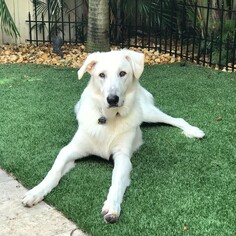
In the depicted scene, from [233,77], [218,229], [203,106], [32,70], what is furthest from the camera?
[32,70]

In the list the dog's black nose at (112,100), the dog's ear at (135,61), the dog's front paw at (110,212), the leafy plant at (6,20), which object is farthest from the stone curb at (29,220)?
the leafy plant at (6,20)

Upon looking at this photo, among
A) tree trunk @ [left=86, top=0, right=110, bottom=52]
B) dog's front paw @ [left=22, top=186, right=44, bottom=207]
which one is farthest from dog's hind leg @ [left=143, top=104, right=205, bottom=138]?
tree trunk @ [left=86, top=0, right=110, bottom=52]

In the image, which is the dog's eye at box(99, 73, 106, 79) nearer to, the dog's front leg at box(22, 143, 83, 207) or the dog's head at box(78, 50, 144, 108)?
the dog's head at box(78, 50, 144, 108)

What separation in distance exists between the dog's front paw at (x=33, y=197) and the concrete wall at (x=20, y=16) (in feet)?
21.7

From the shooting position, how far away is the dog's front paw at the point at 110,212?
3.11m

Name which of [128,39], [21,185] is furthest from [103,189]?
[128,39]

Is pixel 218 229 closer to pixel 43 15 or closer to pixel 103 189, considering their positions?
pixel 103 189

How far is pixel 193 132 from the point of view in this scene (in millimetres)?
4707

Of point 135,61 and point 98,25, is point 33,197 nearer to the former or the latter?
point 135,61

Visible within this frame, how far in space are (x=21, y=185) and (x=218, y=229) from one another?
159 centimetres

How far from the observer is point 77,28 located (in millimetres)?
9570

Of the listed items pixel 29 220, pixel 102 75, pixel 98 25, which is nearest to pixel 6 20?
pixel 98 25

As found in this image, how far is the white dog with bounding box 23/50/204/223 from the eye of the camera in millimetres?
3752

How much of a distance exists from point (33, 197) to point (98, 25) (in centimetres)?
506
